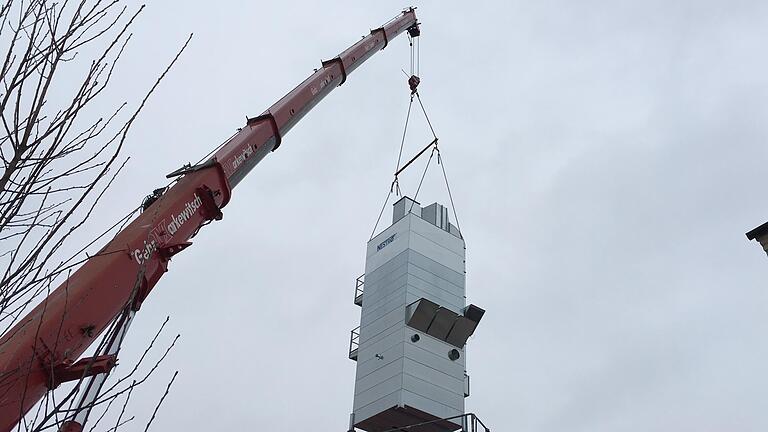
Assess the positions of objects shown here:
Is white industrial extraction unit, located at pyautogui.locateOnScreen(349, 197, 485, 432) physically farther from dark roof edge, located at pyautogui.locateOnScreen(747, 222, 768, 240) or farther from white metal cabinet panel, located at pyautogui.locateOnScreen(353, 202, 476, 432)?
dark roof edge, located at pyautogui.locateOnScreen(747, 222, 768, 240)

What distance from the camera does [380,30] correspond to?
2777 centimetres

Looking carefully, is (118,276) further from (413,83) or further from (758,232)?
(413,83)

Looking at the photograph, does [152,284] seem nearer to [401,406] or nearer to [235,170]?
[235,170]

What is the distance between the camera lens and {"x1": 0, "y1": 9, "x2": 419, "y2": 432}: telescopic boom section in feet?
27.1

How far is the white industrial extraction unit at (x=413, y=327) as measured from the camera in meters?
24.7

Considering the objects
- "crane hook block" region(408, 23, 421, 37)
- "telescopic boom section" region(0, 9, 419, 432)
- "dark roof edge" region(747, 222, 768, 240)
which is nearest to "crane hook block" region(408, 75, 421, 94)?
"crane hook block" region(408, 23, 421, 37)

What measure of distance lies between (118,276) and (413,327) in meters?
16.2

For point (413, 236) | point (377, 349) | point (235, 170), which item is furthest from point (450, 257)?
point (235, 170)

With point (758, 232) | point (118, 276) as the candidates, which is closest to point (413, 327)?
point (758, 232)

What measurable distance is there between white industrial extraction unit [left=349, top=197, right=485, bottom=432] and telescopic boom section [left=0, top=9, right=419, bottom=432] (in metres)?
9.60

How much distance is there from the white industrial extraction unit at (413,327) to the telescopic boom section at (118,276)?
9598 millimetres

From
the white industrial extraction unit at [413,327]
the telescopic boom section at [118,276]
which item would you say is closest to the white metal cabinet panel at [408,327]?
the white industrial extraction unit at [413,327]

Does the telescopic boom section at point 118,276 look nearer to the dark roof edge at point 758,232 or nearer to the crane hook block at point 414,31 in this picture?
the dark roof edge at point 758,232

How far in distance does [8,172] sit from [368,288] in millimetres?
23434
